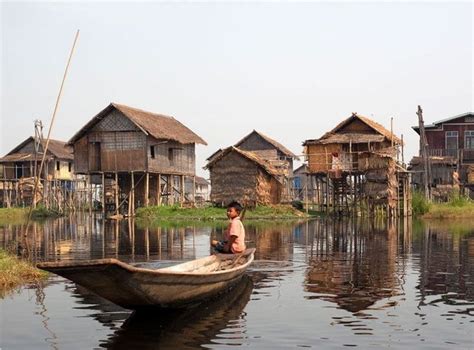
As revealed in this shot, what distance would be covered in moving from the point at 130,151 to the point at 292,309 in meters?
28.5

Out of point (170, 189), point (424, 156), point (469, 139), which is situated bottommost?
point (170, 189)

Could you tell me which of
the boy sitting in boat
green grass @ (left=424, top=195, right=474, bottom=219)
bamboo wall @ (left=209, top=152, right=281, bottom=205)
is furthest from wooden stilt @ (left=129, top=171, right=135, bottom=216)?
the boy sitting in boat

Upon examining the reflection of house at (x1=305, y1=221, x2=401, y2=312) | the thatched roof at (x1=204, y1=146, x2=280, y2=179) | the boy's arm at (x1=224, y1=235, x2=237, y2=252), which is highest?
the thatched roof at (x1=204, y1=146, x2=280, y2=179)

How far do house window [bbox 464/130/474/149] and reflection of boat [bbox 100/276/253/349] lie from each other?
119 ft

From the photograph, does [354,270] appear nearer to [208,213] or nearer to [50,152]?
[208,213]

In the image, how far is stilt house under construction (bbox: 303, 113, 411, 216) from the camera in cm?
3578

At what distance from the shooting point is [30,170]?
49.7 m

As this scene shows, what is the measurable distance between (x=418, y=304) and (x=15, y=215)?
33235mm

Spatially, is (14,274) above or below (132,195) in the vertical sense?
below

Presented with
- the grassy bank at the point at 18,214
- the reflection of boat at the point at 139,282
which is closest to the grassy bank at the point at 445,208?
the grassy bank at the point at 18,214

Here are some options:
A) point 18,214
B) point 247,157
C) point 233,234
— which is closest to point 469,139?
point 247,157

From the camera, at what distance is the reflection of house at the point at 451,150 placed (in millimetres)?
43062

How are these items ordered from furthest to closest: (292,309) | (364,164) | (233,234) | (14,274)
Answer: (364,164) → (14,274) → (233,234) → (292,309)

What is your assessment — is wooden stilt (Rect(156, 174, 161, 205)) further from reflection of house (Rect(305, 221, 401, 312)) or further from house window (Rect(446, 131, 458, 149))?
house window (Rect(446, 131, 458, 149))
